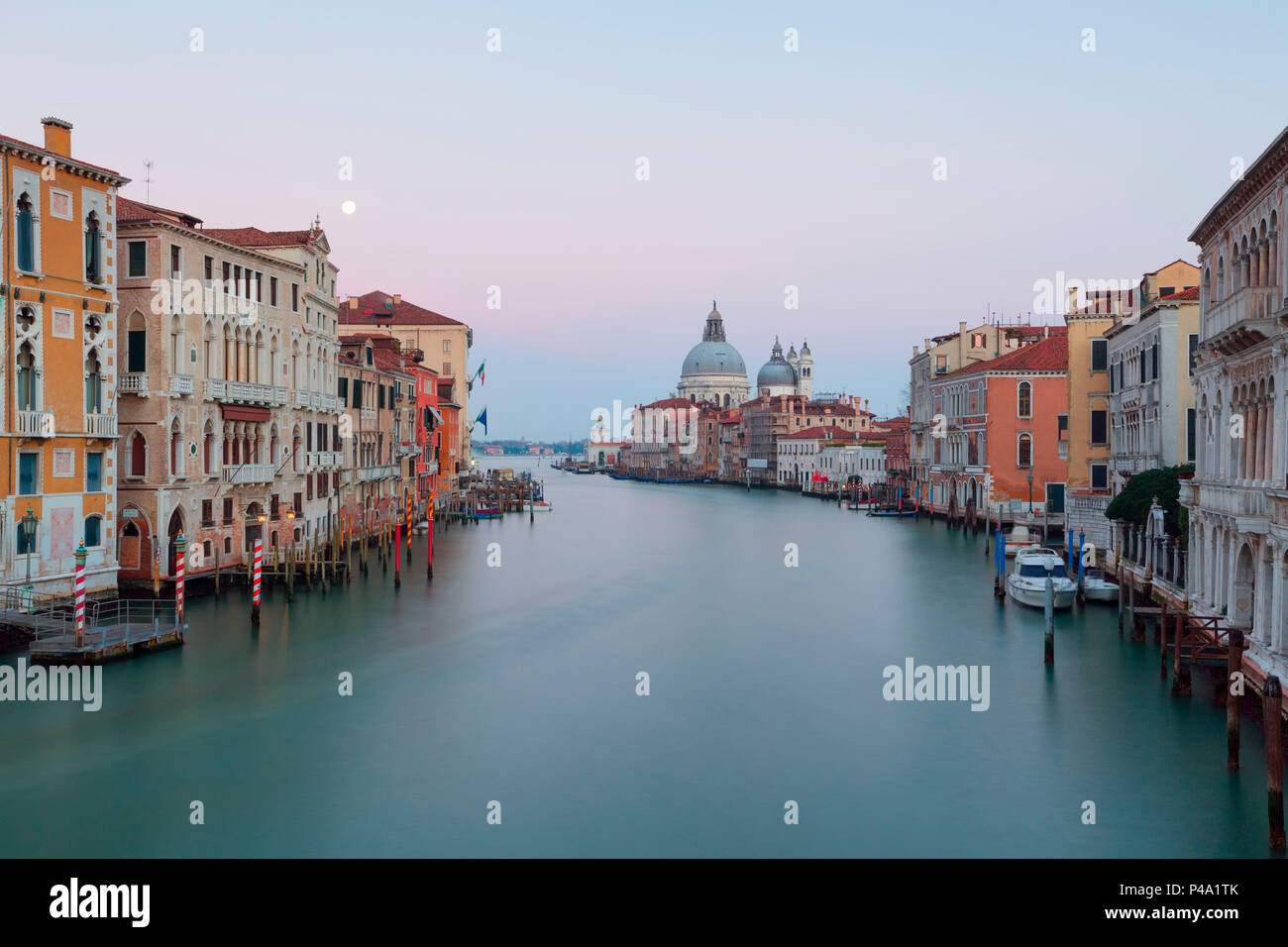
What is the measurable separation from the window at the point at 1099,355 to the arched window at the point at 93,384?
25689 millimetres

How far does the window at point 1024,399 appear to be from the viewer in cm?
4381

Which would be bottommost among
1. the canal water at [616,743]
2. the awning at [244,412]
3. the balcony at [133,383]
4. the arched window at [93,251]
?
the canal water at [616,743]

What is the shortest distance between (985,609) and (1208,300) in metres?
9.62

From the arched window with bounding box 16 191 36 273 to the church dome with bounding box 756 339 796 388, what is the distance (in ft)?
367

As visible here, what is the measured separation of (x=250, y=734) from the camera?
13.7 meters

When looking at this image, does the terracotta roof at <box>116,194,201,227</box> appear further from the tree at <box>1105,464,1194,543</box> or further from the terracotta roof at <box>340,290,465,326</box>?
the terracotta roof at <box>340,290,465,326</box>

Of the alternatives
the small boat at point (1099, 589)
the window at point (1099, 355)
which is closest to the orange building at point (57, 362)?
the small boat at point (1099, 589)

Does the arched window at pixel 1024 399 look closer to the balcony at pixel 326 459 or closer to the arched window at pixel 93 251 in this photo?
the balcony at pixel 326 459

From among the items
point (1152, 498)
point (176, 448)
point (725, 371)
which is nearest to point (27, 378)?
point (176, 448)

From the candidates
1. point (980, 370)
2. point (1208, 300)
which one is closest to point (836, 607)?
point (1208, 300)

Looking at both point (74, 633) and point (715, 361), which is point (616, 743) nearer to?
point (74, 633)

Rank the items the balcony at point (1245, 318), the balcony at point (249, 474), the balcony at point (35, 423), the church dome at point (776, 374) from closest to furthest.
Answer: the balcony at point (1245, 318) → the balcony at point (35, 423) → the balcony at point (249, 474) → the church dome at point (776, 374)

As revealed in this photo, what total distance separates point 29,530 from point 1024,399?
3572 cm
